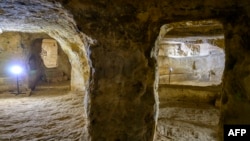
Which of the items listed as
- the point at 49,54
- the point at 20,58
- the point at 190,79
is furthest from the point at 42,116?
the point at 49,54

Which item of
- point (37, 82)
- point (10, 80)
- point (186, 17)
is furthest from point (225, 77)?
point (37, 82)

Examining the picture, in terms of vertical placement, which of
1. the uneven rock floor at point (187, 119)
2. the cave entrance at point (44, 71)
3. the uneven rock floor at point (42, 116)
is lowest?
the uneven rock floor at point (187, 119)

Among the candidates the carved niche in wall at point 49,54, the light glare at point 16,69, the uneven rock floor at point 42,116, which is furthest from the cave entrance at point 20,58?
the carved niche in wall at point 49,54

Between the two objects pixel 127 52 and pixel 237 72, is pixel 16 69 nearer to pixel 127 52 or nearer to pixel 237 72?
pixel 127 52

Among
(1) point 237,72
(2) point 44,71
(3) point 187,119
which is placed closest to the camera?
(1) point 237,72

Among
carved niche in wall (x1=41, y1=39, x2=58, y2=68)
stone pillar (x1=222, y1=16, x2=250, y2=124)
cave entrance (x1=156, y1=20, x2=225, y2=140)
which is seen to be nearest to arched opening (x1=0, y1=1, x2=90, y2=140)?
cave entrance (x1=156, y1=20, x2=225, y2=140)

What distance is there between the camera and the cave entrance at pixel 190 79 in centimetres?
511

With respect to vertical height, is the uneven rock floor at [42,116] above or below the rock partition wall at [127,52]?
below

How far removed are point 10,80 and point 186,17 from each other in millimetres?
8276

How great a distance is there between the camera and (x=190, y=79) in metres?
12.4

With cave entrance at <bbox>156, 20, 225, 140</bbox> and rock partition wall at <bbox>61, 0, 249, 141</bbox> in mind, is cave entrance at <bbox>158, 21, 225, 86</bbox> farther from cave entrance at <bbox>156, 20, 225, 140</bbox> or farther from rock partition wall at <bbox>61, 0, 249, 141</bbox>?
rock partition wall at <bbox>61, 0, 249, 141</bbox>

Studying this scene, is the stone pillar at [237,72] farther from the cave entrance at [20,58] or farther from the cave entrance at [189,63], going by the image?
the cave entrance at [189,63]

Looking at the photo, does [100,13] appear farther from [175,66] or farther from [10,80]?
[175,66]

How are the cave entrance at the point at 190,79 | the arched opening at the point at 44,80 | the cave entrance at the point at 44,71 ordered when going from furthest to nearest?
the cave entrance at the point at 44,71 → the cave entrance at the point at 190,79 → the arched opening at the point at 44,80
